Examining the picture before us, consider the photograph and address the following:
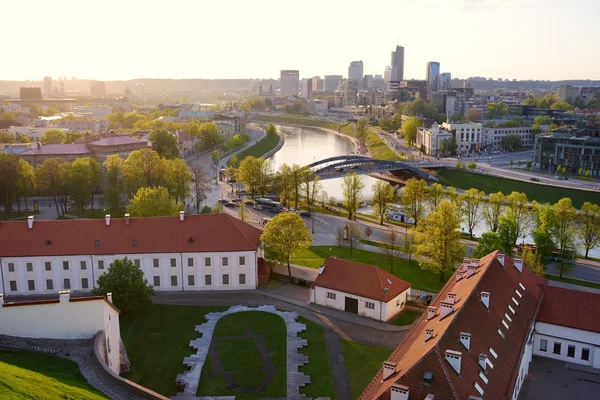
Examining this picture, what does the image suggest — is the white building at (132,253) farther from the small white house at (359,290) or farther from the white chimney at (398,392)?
the white chimney at (398,392)

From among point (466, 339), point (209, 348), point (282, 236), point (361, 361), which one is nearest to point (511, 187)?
point (282, 236)

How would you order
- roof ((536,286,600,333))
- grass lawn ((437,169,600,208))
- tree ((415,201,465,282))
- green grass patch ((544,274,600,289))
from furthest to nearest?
grass lawn ((437,169,600,208)) < green grass patch ((544,274,600,289)) < tree ((415,201,465,282)) < roof ((536,286,600,333))

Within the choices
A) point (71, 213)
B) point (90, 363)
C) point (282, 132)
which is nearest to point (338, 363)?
point (90, 363)

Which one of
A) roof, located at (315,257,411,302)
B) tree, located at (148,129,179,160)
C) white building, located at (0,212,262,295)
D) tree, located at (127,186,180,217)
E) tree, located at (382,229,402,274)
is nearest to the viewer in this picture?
roof, located at (315,257,411,302)

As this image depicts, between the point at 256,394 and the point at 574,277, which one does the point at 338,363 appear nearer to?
the point at 256,394

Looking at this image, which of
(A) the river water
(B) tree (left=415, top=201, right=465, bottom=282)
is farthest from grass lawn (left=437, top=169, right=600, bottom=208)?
(B) tree (left=415, top=201, right=465, bottom=282)

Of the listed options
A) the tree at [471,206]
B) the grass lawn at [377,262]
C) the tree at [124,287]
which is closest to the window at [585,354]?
the grass lawn at [377,262]

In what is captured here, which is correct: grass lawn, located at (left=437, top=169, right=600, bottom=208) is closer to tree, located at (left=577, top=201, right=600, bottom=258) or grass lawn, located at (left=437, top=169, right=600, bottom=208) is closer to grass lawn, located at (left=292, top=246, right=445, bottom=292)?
tree, located at (left=577, top=201, right=600, bottom=258)
